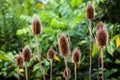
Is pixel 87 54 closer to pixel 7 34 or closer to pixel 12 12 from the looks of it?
pixel 7 34

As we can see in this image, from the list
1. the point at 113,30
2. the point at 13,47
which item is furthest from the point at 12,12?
the point at 113,30

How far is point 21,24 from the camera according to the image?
11.6 feet

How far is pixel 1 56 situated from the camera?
7.89 ft

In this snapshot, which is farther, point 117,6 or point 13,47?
point 13,47

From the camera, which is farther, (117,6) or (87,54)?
(117,6)

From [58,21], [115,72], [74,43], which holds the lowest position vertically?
[115,72]

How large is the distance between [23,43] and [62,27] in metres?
0.52

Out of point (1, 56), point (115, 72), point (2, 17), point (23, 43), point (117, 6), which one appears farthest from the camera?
point (2, 17)

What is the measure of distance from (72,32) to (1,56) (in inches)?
24.9

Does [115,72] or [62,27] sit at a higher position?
[62,27]

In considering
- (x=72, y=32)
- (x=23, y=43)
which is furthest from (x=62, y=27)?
(x=23, y=43)

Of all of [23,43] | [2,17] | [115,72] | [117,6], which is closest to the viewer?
[115,72]

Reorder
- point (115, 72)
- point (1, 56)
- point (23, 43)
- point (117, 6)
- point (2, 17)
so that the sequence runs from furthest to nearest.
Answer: point (2, 17) < point (23, 43) < point (117, 6) < point (115, 72) < point (1, 56)

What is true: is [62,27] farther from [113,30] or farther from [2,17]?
A: [2,17]
